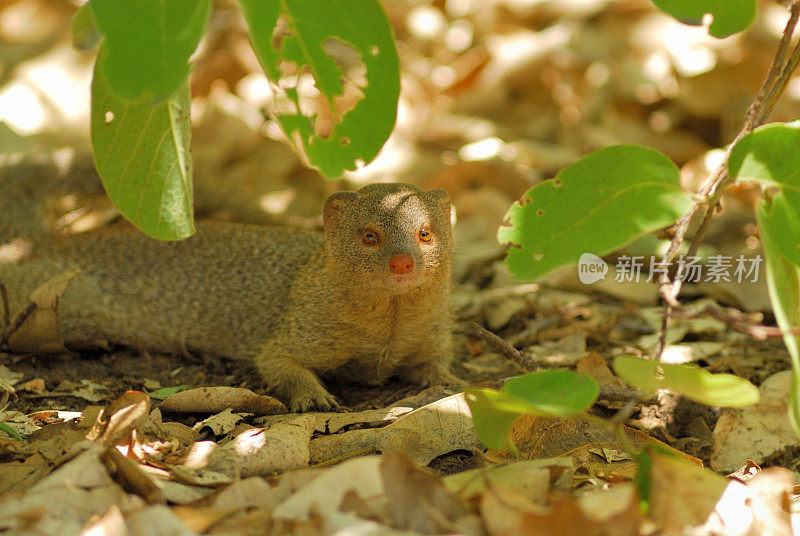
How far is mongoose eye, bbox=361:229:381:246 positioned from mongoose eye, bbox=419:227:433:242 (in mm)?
208

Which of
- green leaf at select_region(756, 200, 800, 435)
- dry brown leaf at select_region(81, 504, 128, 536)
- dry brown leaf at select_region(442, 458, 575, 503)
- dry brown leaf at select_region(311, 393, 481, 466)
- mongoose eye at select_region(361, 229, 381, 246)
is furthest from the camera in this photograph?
mongoose eye at select_region(361, 229, 381, 246)

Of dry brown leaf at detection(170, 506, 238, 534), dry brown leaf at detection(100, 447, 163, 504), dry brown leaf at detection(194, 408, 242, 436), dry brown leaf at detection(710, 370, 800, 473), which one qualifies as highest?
dry brown leaf at detection(100, 447, 163, 504)

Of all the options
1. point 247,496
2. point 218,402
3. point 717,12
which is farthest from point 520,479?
point 717,12

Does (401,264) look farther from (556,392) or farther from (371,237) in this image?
(556,392)

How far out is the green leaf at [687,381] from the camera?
75.7 inches

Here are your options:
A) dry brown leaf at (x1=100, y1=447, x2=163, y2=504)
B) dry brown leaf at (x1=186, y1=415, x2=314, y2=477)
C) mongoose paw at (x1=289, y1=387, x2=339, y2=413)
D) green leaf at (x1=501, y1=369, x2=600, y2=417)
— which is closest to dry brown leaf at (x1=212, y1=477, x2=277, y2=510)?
dry brown leaf at (x1=100, y1=447, x2=163, y2=504)

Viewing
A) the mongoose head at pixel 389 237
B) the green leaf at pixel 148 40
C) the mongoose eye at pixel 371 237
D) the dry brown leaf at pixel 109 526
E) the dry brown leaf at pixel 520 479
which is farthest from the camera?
the mongoose eye at pixel 371 237

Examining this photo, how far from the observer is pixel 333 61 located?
2.31m

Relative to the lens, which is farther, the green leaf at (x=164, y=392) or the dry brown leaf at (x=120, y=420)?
the green leaf at (x=164, y=392)

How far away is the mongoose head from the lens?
10.7 feet

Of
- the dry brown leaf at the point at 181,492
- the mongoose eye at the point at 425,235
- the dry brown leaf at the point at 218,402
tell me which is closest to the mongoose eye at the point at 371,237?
the mongoose eye at the point at 425,235

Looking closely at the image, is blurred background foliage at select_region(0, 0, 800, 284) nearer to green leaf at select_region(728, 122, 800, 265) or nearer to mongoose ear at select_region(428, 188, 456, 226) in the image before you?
mongoose ear at select_region(428, 188, 456, 226)

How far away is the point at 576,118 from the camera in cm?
634

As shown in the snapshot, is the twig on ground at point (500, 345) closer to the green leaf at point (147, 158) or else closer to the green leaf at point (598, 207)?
the green leaf at point (598, 207)
